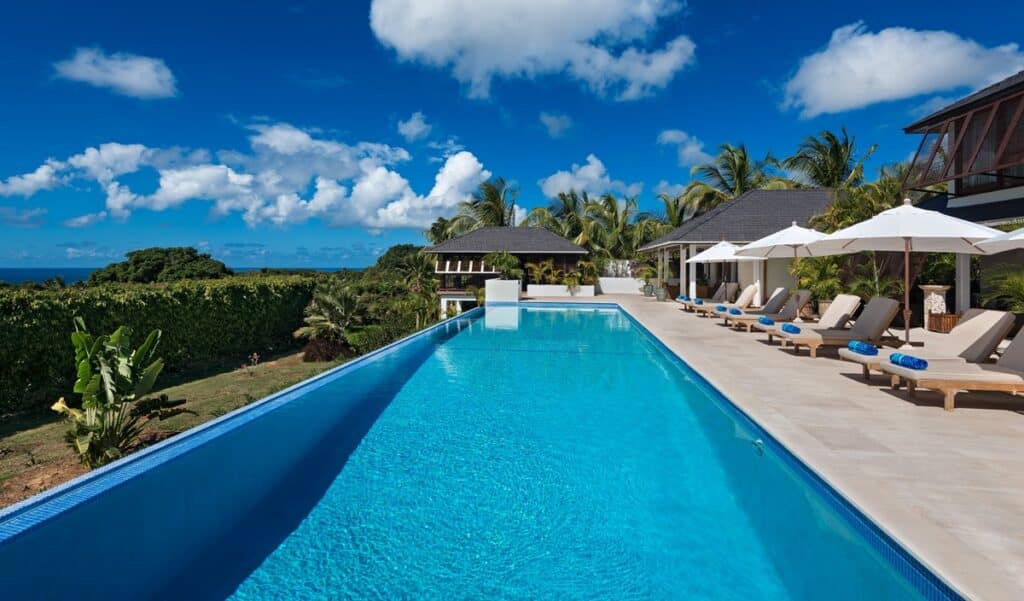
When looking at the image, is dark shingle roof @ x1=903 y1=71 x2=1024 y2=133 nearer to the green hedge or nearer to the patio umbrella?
the patio umbrella

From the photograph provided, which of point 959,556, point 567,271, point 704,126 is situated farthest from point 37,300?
point 704,126

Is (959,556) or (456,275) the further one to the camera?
(456,275)

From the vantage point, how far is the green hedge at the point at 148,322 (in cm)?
809

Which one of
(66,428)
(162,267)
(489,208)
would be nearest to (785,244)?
(66,428)

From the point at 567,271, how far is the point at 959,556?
27516 mm

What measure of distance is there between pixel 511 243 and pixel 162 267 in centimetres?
2942

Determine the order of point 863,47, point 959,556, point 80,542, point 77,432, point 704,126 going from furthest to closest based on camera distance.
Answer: point 704,126
point 863,47
point 77,432
point 80,542
point 959,556

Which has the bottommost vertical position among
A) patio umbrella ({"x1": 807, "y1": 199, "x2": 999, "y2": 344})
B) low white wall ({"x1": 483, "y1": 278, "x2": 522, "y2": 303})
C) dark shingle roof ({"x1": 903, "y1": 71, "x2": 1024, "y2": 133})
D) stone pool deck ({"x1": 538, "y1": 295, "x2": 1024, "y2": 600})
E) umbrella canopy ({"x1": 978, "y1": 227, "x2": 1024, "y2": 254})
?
stone pool deck ({"x1": 538, "y1": 295, "x2": 1024, "y2": 600})

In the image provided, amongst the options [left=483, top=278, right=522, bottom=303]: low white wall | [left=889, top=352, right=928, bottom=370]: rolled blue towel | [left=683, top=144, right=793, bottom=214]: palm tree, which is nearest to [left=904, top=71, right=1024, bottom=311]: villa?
[left=889, top=352, right=928, bottom=370]: rolled blue towel

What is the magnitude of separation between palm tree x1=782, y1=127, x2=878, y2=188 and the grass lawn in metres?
30.6

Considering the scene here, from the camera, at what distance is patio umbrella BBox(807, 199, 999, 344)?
802cm

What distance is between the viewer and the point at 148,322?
34.7 ft

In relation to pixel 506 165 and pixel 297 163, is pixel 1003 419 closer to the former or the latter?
pixel 506 165

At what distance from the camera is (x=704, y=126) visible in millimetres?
37812
